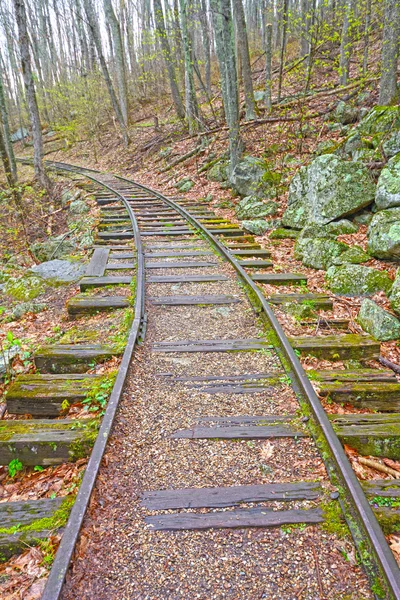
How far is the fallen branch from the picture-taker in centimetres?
298

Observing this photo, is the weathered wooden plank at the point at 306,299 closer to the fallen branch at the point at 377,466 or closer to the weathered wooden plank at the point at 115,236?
the fallen branch at the point at 377,466

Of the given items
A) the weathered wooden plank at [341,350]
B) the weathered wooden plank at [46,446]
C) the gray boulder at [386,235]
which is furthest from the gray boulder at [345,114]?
the weathered wooden plank at [46,446]

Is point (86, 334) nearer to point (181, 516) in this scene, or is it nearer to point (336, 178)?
point (181, 516)

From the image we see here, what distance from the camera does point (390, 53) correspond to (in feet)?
29.6

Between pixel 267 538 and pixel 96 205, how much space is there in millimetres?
12040

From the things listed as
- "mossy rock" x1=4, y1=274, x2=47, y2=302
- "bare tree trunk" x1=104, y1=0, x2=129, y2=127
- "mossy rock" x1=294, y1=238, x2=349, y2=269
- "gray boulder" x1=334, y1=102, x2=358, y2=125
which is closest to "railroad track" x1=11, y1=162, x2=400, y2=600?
"mossy rock" x1=294, y1=238, x2=349, y2=269

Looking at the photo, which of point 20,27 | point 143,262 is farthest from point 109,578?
point 20,27

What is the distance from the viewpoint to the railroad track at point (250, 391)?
2479 millimetres

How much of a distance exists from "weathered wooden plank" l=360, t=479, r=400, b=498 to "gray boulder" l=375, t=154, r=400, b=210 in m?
5.73

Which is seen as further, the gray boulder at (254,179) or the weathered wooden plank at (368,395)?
the gray boulder at (254,179)

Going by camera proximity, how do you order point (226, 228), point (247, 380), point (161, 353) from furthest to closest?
1. point (226, 228)
2. point (161, 353)
3. point (247, 380)

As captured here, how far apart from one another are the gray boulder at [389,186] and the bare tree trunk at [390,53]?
323 centimetres

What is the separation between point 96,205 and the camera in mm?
12859

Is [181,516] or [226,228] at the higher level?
[226,228]
